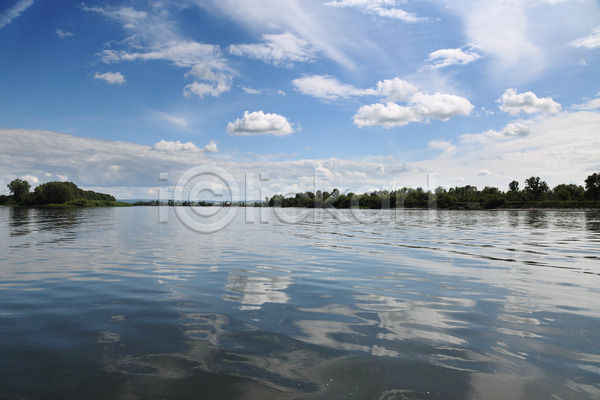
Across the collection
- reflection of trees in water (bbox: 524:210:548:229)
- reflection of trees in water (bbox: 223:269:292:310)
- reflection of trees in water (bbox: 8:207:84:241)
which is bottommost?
reflection of trees in water (bbox: 524:210:548:229)

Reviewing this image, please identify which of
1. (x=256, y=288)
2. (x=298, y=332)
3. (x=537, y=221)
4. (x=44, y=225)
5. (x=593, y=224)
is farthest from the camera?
(x=537, y=221)

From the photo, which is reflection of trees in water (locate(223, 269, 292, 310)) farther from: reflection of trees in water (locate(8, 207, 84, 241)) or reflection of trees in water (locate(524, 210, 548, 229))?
reflection of trees in water (locate(524, 210, 548, 229))

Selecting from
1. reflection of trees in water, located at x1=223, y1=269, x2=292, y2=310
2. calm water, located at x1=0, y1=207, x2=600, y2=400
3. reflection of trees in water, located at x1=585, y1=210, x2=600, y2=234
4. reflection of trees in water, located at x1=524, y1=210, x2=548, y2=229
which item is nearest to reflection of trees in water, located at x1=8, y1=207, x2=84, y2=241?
calm water, located at x1=0, y1=207, x2=600, y2=400

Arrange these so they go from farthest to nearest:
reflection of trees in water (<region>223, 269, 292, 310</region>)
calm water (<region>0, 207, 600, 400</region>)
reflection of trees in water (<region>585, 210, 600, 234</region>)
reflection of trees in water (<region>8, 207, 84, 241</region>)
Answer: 1. reflection of trees in water (<region>585, 210, 600, 234</region>)
2. reflection of trees in water (<region>8, 207, 84, 241</region>)
3. reflection of trees in water (<region>223, 269, 292, 310</region>)
4. calm water (<region>0, 207, 600, 400</region>)

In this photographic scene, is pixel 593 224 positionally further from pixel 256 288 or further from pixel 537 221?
pixel 256 288

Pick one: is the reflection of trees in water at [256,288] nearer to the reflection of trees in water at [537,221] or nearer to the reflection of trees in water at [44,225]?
the reflection of trees in water at [44,225]

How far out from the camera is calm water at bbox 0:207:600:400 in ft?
18.5

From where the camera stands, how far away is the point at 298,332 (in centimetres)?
816

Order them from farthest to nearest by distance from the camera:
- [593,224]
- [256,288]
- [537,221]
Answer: [537,221] < [593,224] < [256,288]

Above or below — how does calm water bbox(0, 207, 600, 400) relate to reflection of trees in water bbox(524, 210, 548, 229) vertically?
above

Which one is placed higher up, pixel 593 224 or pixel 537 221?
pixel 593 224

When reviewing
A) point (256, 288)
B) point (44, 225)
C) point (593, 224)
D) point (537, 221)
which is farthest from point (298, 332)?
point (537, 221)

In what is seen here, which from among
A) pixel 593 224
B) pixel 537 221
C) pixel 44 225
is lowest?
pixel 537 221

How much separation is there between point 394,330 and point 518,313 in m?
4.40
